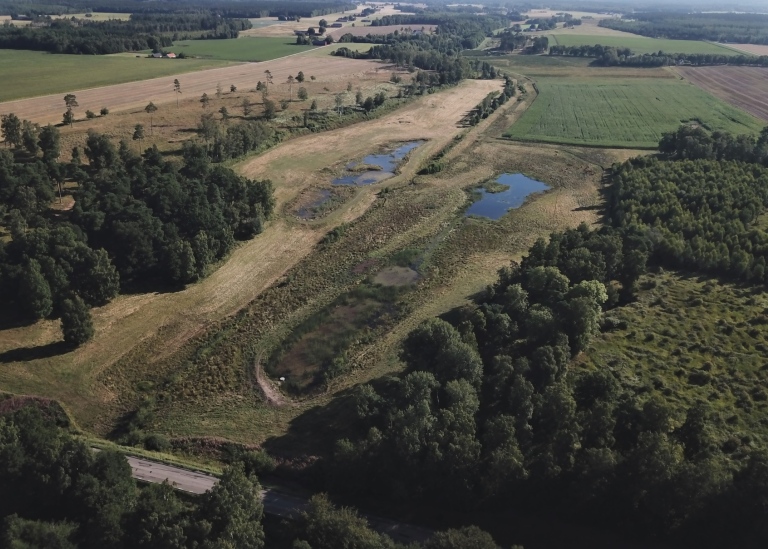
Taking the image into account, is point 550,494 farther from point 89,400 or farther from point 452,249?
point 452,249

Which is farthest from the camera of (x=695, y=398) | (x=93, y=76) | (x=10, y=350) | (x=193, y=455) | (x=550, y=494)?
(x=93, y=76)

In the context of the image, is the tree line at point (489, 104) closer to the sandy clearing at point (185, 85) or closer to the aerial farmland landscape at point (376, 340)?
the aerial farmland landscape at point (376, 340)

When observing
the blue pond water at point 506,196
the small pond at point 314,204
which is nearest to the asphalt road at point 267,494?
the small pond at point 314,204

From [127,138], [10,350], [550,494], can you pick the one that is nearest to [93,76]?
[127,138]

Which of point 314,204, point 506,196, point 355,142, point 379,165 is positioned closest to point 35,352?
point 314,204

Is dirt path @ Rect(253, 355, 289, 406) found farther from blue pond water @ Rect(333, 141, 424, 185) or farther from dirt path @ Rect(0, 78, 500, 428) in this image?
blue pond water @ Rect(333, 141, 424, 185)

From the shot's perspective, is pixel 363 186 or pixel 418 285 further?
pixel 363 186

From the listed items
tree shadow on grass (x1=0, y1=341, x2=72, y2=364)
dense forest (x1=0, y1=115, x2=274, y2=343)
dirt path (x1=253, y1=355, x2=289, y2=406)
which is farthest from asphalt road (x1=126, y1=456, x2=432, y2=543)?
dense forest (x1=0, y1=115, x2=274, y2=343)
